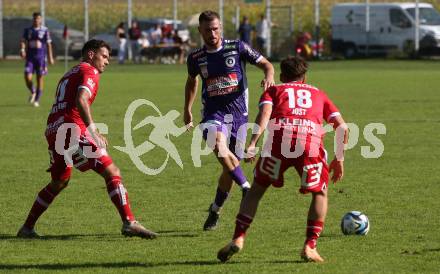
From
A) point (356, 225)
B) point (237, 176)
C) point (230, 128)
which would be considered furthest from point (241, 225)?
point (230, 128)

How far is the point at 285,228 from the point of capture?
1058cm

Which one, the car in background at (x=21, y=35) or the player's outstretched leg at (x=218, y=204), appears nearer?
the player's outstretched leg at (x=218, y=204)

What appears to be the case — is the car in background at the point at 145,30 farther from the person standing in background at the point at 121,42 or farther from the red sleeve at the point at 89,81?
the red sleeve at the point at 89,81

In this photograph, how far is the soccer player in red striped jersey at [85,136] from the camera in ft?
32.3

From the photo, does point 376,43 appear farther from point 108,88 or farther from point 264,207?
point 264,207

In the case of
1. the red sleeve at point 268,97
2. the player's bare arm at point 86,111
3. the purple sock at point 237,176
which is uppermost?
the red sleeve at point 268,97

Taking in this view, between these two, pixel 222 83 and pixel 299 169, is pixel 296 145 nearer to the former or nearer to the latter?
pixel 299 169

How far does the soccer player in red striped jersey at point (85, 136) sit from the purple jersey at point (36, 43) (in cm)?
1721

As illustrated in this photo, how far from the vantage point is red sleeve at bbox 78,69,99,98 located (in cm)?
977

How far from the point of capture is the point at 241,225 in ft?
28.8

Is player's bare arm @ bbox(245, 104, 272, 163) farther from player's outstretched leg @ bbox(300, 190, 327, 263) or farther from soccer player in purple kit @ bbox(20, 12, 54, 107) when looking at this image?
soccer player in purple kit @ bbox(20, 12, 54, 107)

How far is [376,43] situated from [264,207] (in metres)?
42.7

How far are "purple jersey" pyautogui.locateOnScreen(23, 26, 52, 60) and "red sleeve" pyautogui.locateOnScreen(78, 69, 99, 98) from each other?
57.4 ft

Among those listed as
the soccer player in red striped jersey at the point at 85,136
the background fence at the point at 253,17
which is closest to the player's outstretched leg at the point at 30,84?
the soccer player in red striped jersey at the point at 85,136
